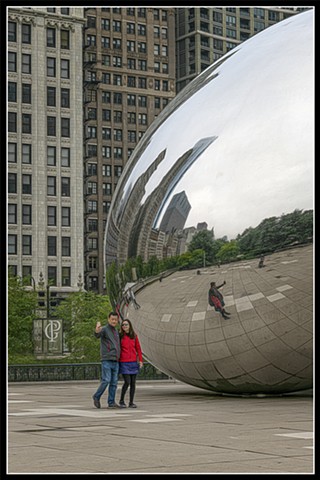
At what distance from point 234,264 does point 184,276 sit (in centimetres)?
92

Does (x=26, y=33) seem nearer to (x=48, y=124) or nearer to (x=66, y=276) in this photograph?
(x=48, y=124)

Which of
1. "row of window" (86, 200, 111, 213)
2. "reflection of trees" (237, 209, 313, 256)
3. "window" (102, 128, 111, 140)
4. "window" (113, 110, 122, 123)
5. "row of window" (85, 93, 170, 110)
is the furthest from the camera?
"window" (113, 110, 122, 123)

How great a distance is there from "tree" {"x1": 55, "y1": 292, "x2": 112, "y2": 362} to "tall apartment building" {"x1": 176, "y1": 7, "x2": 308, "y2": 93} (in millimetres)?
78936

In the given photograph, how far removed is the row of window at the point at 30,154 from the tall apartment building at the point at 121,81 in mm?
20163

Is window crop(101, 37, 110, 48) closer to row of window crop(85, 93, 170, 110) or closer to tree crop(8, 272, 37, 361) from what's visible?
row of window crop(85, 93, 170, 110)

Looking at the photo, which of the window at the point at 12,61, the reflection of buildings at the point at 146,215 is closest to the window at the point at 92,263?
the window at the point at 12,61

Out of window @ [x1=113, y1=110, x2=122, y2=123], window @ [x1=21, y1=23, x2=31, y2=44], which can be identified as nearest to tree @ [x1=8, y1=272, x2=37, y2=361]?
window @ [x1=21, y1=23, x2=31, y2=44]

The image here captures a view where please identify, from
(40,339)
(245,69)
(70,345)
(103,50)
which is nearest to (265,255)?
(245,69)

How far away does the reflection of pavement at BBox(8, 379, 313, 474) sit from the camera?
8.62 meters

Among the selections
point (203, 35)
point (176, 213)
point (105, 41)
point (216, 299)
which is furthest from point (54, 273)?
point (216, 299)

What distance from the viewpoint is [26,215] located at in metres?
107

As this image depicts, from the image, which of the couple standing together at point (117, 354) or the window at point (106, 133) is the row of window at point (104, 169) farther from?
the couple standing together at point (117, 354)

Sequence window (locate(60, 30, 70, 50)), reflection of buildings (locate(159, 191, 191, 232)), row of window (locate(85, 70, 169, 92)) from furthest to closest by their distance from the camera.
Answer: row of window (locate(85, 70, 169, 92)) < window (locate(60, 30, 70, 50)) < reflection of buildings (locate(159, 191, 191, 232))

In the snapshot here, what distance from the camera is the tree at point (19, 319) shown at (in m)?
54.2
